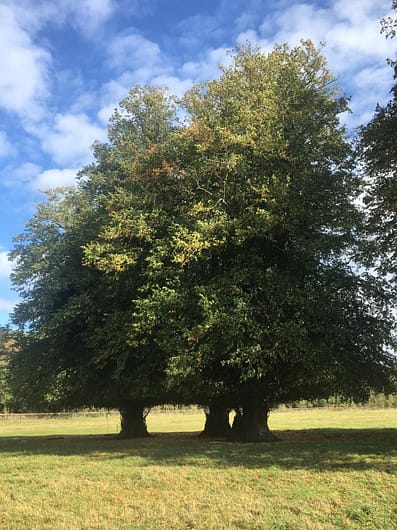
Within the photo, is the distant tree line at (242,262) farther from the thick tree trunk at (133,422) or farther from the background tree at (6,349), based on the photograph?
the thick tree trunk at (133,422)

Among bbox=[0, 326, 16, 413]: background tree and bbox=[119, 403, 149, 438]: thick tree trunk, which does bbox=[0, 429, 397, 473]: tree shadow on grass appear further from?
bbox=[119, 403, 149, 438]: thick tree trunk

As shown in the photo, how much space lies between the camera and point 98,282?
2273 cm

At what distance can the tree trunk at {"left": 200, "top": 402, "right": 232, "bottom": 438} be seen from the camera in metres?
26.6

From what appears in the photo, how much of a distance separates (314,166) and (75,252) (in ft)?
38.5

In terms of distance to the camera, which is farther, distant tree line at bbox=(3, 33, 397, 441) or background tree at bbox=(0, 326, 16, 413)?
background tree at bbox=(0, 326, 16, 413)

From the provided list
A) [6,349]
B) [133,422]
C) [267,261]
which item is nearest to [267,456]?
[267,261]

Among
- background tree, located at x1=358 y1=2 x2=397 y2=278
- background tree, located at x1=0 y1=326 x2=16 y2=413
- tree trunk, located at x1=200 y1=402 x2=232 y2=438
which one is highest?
background tree, located at x1=358 y1=2 x2=397 y2=278

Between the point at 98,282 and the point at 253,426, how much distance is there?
927cm

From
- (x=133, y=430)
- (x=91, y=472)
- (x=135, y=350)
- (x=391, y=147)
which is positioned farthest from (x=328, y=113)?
(x=133, y=430)

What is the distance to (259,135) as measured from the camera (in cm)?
1964

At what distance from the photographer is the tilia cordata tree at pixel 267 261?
17.5m

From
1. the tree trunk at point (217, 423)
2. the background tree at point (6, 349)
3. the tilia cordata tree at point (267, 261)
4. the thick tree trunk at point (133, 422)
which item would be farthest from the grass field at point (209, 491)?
the thick tree trunk at point (133, 422)

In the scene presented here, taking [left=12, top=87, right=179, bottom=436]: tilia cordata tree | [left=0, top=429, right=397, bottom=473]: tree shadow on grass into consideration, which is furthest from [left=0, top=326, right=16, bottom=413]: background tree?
[left=0, top=429, right=397, bottom=473]: tree shadow on grass

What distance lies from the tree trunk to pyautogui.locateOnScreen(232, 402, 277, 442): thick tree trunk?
4.75 m
